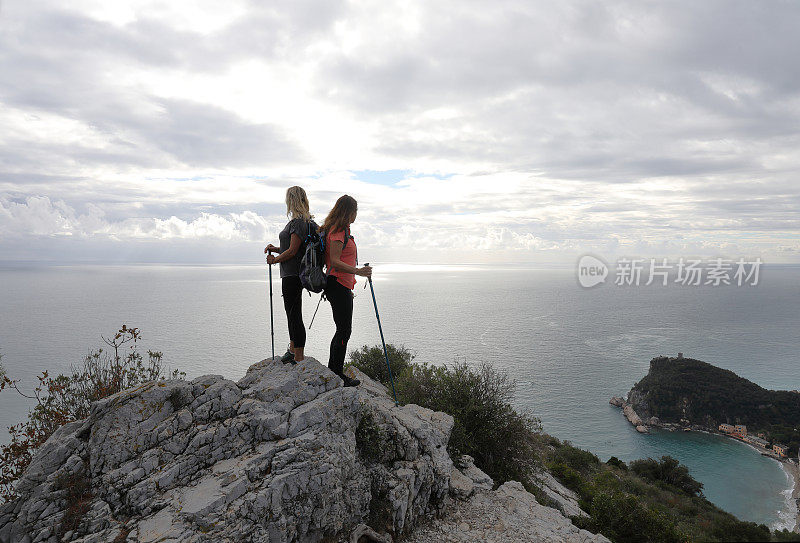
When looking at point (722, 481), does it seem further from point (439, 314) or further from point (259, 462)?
point (439, 314)

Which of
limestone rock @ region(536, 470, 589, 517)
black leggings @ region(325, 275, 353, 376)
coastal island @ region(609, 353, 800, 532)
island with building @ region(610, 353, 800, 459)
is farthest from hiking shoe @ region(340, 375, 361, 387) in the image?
coastal island @ region(609, 353, 800, 532)

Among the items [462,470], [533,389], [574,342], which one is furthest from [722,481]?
[462,470]

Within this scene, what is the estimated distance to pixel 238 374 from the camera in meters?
59.2

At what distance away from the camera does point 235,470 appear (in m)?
7.08

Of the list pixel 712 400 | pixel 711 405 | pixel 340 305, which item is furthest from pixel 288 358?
pixel 712 400

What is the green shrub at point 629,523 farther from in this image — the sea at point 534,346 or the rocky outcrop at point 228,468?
the sea at point 534,346

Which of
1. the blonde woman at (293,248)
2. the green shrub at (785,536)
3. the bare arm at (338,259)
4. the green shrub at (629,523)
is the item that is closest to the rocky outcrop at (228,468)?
the blonde woman at (293,248)

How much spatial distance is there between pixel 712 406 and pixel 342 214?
101 meters

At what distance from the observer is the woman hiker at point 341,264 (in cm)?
787

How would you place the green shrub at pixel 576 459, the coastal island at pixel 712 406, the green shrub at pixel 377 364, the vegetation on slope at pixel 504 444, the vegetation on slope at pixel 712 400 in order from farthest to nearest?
1. the vegetation on slope at pixel 712 400
2. the coastal island at pixel 712 406
3. the green shrub at pixel 576 459
4. the green shrub at pixel 377 364
5. the vegetation on slope at pixel 504 444

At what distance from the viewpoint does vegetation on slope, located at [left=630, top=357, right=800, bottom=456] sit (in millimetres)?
73938

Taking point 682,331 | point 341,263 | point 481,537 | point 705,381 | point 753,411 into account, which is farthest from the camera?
point 682,331

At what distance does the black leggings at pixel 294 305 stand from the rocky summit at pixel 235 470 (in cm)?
76

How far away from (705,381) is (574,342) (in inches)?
1591
